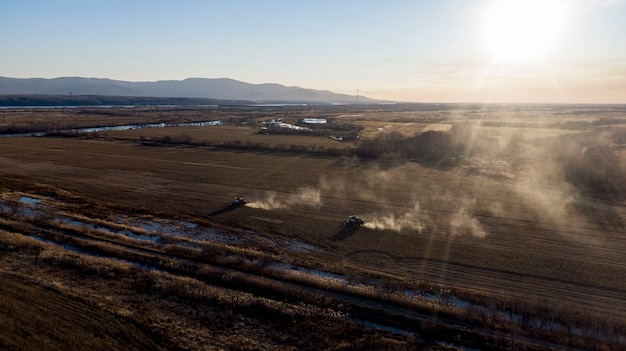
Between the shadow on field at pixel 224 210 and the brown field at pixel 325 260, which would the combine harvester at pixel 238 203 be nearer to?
the shadow on field at pixel 224 210

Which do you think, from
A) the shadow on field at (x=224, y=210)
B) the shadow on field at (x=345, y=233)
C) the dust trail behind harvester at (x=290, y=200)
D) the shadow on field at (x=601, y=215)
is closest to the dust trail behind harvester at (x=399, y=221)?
the shadow on field at (x=345, y=233)

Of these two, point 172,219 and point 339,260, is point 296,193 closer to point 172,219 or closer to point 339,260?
point 172,219

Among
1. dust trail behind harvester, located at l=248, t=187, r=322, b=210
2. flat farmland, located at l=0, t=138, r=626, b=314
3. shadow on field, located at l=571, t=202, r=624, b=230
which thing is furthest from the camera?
Answer: dust trail behind harvester, located at l=248, t=187, r=322, b=210

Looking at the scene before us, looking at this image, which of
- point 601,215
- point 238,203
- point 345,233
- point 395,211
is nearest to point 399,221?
point 395,211

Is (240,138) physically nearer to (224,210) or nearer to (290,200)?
(290,200)

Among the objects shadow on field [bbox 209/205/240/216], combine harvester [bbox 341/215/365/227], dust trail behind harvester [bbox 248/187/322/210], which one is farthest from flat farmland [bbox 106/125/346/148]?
combine harvester [bbox 341/215/365/227]

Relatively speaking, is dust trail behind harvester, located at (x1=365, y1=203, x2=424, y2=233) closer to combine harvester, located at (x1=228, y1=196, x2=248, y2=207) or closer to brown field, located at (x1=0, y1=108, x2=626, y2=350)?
brown field, located at (x1=0, y1=108, x2=626, y2=350)
